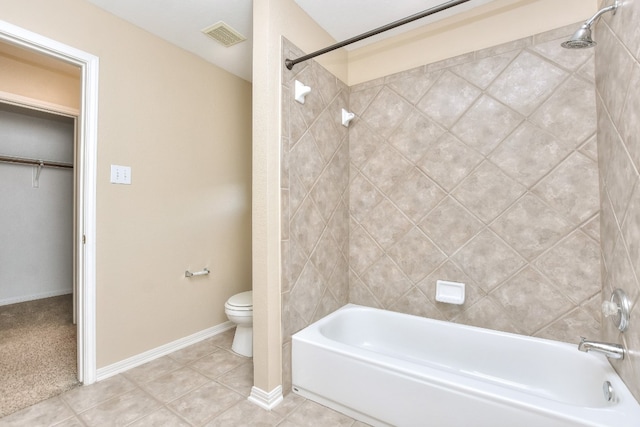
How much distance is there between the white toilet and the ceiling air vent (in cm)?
190

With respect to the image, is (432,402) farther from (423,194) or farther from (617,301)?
(423,194)

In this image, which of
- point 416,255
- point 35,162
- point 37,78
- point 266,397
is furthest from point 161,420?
point 35,162

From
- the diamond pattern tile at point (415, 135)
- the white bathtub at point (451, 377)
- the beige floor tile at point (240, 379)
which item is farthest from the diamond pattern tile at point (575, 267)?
the beige floor tile at point (240, 379)

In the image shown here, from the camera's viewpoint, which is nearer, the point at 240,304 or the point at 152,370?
the point at 152,370

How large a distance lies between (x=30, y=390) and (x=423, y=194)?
261 cm

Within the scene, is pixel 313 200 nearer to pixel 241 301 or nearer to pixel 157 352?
pixel 241 301

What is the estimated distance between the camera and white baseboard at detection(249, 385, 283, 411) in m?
1.59

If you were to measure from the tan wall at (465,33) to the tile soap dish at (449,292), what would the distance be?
4.82 ft

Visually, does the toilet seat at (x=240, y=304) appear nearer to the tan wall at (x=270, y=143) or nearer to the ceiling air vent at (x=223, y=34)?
the tan wall at (x=270, y=143)

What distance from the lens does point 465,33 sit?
188 cm

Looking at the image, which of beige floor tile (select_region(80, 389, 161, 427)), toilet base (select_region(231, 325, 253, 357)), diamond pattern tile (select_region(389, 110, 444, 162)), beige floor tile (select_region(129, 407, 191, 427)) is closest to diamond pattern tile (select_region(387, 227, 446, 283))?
diamond pattern tile (select_region(389, 110, 444, 162))

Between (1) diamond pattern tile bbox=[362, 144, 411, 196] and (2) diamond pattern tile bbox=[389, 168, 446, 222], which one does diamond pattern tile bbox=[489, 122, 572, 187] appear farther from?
(1) diamond pattern tile bbox=[362, 144, 411, 196]

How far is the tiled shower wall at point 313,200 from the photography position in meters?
1.70

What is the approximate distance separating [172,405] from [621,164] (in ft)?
7.82
